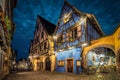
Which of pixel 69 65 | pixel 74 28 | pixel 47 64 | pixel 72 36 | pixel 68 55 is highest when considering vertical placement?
pixel 74 28

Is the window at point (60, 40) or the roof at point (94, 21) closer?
the roof at point (94, 21)

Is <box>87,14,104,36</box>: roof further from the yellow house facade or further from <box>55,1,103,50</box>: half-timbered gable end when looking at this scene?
the yellow house facade

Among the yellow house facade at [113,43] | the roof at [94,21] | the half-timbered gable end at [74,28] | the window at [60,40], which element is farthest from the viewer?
the window at [60,40]

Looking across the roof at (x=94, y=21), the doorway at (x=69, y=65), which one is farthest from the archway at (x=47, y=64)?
the roof at (x=94, y=21)

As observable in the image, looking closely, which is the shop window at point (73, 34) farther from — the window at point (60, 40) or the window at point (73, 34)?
the window at point (60, 40)

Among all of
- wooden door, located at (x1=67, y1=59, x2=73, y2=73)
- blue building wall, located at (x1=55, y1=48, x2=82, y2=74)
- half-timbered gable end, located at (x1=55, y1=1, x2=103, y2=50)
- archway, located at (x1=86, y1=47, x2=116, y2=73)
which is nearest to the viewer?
archway, located at (x1=86, y1=47, x2=116, y2=73)

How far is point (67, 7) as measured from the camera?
20.2 meters

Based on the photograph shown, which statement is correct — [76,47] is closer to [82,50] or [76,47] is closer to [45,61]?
[82,50]

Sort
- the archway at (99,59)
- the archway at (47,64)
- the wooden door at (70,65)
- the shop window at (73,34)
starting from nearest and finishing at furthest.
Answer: the archway at (99,59)
the shop window at (73,34)
the wooden door at (70,65)
the archway at (47,64)

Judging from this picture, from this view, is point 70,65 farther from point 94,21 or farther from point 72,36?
point 94,21

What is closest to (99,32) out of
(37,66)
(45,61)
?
(45,61)

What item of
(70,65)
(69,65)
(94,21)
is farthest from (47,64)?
(94,21)

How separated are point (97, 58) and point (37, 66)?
600 inches

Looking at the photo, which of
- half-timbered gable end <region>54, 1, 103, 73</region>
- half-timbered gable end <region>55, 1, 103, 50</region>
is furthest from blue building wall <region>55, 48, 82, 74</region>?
half-timbered gable end <region>55, 1, 103, 50</region>
